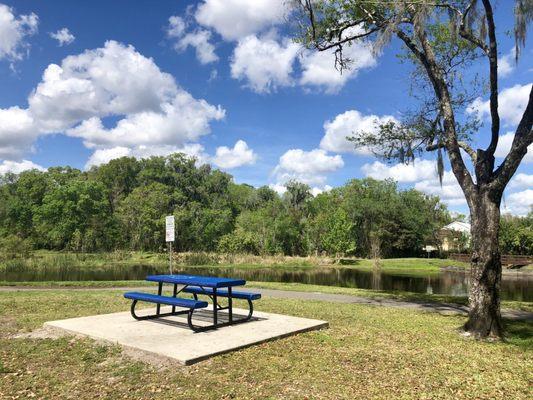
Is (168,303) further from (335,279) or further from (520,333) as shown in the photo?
(335,279)

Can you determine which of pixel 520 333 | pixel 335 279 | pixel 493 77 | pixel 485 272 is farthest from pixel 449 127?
pixel 335 279

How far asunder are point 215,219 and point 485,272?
4895 centimetres

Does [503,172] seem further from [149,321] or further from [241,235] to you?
[241,235]

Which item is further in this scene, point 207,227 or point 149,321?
point 207,227

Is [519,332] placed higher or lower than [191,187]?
lower

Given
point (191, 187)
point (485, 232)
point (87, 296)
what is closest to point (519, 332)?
point (485, 232)

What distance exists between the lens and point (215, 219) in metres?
55.8

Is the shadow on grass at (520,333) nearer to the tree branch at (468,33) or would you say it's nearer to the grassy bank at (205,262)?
the tree branch at (468,33)

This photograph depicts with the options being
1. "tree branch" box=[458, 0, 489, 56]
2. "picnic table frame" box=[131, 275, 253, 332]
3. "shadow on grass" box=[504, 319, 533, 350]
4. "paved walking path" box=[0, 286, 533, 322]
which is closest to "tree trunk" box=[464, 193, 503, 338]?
"shadow on grass" box=[504, 319, 533, 350]

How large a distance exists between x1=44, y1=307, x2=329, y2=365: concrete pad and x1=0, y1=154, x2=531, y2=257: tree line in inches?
1614

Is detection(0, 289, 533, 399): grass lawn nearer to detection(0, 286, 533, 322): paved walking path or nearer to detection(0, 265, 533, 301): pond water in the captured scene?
detection(0, 286, 533, 322): paved walking path

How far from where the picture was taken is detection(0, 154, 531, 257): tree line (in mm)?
50844

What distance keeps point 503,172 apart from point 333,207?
51810mm

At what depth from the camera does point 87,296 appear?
12531mm
